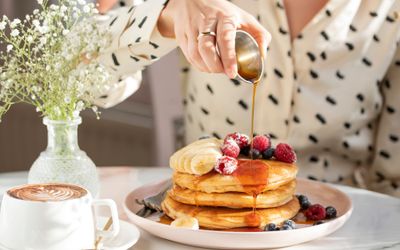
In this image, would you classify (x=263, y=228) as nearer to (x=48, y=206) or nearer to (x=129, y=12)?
(x=48, y=206)

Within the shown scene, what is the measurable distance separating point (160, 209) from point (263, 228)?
0.21 meters

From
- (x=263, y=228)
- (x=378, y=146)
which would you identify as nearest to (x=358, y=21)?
(x=378, y=146)

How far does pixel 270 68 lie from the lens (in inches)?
78.5

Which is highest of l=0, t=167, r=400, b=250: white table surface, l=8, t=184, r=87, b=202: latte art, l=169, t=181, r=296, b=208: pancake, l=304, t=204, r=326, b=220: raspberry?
l=8, t=184, r=87, b=202: latte art

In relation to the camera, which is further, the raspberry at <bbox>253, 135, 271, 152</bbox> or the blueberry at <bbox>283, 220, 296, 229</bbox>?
the raspberry at <bbox>253, 135, 271, 152</bbox>

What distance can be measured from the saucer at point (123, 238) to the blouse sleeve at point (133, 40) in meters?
0.48

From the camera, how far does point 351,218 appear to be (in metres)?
1.46

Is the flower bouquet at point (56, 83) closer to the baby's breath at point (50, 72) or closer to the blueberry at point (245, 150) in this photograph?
the baby's breath at point (50, 72)

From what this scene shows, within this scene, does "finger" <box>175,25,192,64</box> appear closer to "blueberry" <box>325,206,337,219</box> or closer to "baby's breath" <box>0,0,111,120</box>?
"baby's breath" <box>0,0,111,120</box>

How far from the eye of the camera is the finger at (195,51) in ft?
4.47

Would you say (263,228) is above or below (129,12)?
below

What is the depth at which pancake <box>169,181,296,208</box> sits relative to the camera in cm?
129

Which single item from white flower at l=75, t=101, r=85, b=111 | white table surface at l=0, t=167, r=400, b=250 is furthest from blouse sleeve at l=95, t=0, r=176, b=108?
white flower at l=75, t=101, r=85, b=111

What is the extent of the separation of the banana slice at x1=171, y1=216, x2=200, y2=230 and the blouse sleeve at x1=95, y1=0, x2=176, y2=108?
0.48m
